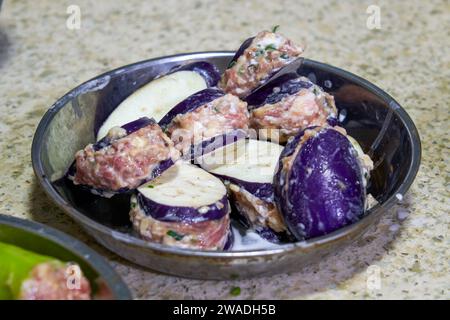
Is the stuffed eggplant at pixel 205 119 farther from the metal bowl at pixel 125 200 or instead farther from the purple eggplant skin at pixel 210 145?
the metal bowl at pixel 125 200

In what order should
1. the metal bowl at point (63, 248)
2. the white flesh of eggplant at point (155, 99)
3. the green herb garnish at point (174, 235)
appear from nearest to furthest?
the metal bowl at point (63, 248) < the green herb garnish at point (174, 235) < the white flesh of eggplant at point (155, 99)

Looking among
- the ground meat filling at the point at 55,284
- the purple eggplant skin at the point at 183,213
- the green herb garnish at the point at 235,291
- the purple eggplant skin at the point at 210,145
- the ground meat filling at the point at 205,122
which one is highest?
the ground meat filling at the point at 205,122

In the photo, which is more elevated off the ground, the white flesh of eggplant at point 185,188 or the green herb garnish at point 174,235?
the white flesh of eggplant at point 185,188

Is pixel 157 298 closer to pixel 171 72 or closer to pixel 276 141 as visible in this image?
pixel 276 141

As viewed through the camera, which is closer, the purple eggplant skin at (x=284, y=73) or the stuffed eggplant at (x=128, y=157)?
the stuffed eggplant at (x=128, y=157)

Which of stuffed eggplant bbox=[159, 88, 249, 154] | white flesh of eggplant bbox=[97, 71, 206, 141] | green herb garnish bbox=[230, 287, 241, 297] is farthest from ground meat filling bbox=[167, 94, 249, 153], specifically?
green herb garnish bbox=[230, 287, 241, 297]

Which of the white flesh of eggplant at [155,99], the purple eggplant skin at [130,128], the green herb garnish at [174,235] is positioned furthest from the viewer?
the white flesh of eggplant at [155,99]

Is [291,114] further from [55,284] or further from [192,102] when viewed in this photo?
[55,284]

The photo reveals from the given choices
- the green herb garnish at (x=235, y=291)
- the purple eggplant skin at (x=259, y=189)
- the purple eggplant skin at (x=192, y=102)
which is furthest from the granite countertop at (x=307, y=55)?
the purple eggplant skin at (x=192, y=102)
